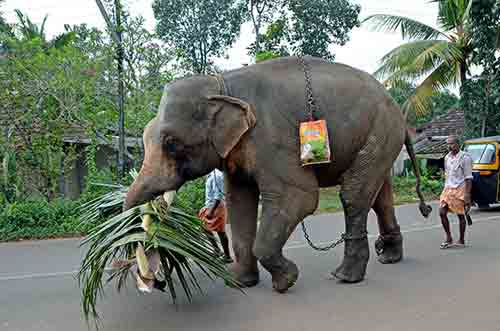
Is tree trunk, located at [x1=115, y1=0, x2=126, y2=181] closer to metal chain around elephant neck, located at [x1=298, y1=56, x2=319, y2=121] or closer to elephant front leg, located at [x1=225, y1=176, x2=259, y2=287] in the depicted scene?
elephant front leg, located at [x1=225, y1=176, x2=259, y2=287]

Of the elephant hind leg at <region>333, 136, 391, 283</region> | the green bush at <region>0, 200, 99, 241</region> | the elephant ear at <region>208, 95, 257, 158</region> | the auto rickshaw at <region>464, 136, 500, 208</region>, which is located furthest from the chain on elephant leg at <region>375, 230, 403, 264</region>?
the auto rickshaw at <region>464, 136, 500, 208</region>

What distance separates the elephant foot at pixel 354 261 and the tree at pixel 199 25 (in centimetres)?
1759

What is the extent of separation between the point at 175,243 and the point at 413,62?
13.5 meters

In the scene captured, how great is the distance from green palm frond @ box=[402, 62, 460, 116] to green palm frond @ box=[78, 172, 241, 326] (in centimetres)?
1337

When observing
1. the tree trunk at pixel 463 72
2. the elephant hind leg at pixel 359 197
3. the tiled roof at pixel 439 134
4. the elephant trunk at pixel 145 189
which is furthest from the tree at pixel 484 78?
the elephant trunk at pixel 145 189

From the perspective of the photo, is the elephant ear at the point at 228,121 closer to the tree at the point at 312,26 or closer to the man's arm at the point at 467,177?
the man's arm at the point at 467,177

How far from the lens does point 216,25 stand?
72.4 feet

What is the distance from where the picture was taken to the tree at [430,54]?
15430mm

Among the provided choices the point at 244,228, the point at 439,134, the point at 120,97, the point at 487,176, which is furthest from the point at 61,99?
the point at 439,134

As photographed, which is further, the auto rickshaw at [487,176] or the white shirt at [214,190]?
the auto rickshaw at [487,176]

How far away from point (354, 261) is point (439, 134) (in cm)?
2085

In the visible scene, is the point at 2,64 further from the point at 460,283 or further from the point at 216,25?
the point at 216,25

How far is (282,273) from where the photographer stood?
4250mm

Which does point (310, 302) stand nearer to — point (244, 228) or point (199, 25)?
point (244, 228)
